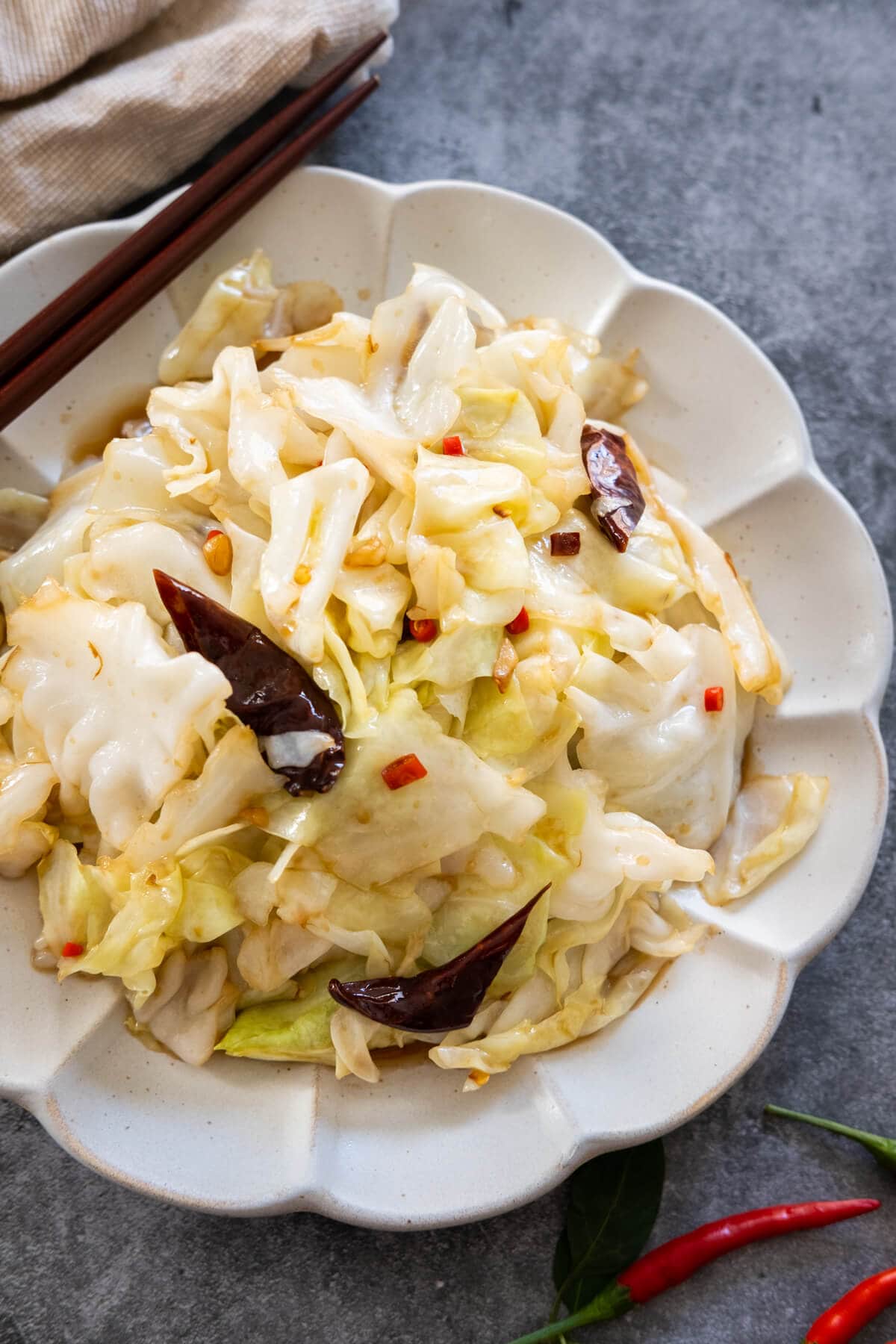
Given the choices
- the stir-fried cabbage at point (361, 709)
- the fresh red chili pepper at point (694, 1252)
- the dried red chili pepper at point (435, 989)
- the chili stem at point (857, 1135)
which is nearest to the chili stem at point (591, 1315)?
the fresh red chili pepper at point (694, 1252)

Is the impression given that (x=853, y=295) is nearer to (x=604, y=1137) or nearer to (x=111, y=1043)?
(x=604, y=1137)

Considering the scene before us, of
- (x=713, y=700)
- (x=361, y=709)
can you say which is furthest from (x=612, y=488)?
(x=361, y=709)

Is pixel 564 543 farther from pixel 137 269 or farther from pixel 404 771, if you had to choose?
pixel 137 269

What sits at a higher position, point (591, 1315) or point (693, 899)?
point (693, 899)

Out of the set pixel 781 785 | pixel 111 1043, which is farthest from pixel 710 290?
pixel 111 1043

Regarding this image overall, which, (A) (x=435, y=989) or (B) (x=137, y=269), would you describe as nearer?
(A) (x=435, y=989)

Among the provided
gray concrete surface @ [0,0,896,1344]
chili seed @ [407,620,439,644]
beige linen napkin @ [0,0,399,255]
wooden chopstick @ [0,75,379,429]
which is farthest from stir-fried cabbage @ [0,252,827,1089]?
beige linen napkin @ [0,0,399,255]

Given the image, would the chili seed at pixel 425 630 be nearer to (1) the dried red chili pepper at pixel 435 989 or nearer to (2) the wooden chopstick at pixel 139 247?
(1) the dried red chili pepper at pixel 435 989

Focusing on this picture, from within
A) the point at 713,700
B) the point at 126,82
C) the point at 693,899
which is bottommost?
the point at 693,899
